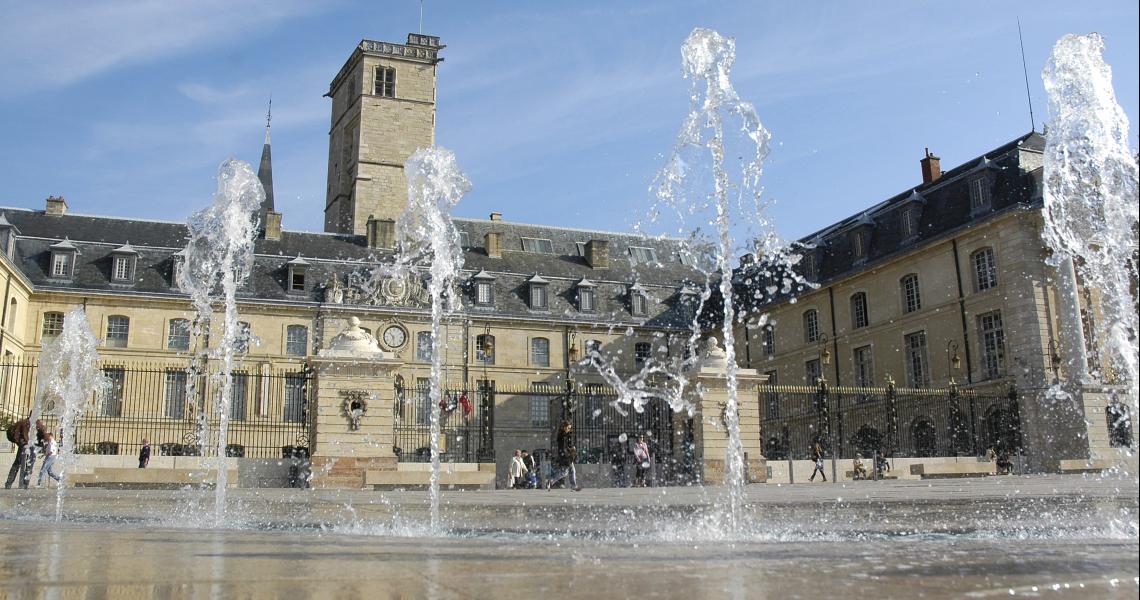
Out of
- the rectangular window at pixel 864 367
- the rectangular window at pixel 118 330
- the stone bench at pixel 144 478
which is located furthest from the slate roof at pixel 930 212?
the rectangular window at pixel 118 330

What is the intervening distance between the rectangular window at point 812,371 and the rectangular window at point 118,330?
28.7 meters

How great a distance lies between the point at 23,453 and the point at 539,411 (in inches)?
1024

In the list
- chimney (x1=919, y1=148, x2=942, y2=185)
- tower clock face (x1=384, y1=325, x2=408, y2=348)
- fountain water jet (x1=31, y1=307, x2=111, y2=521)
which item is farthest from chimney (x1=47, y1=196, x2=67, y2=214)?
chimney (x1=919, y1=148, x2=942, y2=185)

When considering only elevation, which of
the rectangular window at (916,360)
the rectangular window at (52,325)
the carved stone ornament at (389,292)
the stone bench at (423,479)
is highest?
the carved stone ornament at (389,292)

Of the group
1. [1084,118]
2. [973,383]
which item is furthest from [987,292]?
[1084,118]

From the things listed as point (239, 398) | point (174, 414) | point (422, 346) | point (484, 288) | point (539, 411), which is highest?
point (484, 288)

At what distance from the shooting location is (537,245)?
49000mm

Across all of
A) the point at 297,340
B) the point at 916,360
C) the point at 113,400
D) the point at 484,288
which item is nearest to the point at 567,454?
the point at 916,360

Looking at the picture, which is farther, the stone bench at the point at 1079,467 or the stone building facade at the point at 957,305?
the stone building facade at the point at 957,305

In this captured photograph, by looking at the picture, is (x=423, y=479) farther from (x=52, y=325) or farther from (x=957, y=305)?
(x=52, y=325)

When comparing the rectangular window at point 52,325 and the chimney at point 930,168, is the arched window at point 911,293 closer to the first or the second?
the chimney at point 930,168

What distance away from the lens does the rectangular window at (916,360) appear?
1325 inches

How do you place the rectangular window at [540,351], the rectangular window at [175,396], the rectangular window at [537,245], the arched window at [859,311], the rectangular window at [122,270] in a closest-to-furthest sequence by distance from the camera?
1. the rectangular window at [175,396]
2. the arched window at [859,311]
3. the rectangular window at [122,270]
4. the rectangular window at [540,351]
5. the rectangular window at [537,245]

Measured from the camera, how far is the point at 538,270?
45938 mm
